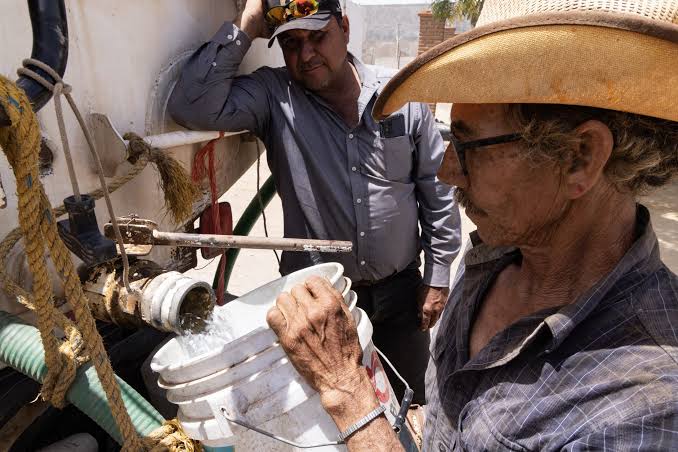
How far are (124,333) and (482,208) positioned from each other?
1172 millimetres

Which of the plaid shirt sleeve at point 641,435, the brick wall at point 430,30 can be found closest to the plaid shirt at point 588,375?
the plaid shirt sleeve at point 641,435

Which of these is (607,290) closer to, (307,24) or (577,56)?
(577,56)

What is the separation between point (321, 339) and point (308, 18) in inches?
52.1

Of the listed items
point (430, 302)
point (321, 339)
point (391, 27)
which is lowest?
point (391, 27)

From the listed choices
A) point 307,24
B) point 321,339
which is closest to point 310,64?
point 307,24

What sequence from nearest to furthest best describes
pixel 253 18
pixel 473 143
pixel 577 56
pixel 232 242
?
pixel 577 56 < pixel 473 143 < pixel 232 242 < pixel 253 18

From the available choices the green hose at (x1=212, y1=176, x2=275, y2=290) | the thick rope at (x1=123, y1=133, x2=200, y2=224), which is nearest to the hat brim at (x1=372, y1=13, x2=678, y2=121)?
the thick rope at (x1=123, y1=133, x2=200, y2=224)

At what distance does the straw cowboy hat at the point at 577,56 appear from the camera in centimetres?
74

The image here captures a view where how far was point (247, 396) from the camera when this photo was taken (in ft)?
3.51

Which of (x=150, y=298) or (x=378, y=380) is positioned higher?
(x=150, y=298)

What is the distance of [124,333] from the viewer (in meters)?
1.58

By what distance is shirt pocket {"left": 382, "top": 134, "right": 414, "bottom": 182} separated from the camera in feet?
6.69

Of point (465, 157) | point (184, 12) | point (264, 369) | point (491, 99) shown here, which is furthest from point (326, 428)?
point (184, 12)

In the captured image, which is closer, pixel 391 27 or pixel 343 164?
pixel 343 164
